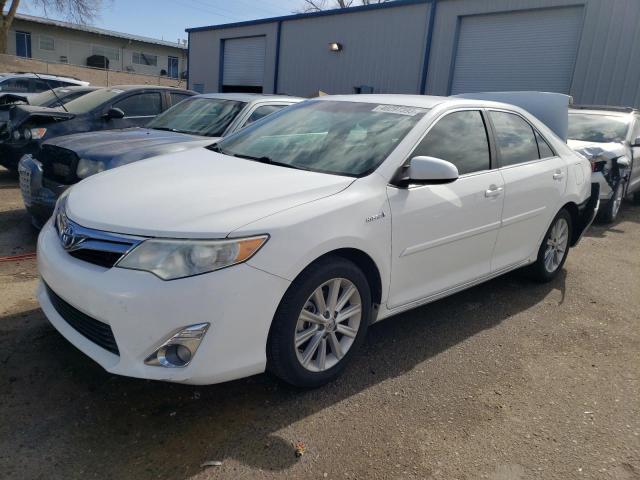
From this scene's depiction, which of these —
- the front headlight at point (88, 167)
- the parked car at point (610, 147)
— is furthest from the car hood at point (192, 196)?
the parked car at point (610, 147)

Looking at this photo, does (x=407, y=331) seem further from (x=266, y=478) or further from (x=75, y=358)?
(x=75, y=358)

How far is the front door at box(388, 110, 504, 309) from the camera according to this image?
315 centimetres

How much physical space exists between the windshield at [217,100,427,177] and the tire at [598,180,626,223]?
5.40 metres

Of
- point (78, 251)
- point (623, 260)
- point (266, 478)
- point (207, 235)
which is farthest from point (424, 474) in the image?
point (623, 260)

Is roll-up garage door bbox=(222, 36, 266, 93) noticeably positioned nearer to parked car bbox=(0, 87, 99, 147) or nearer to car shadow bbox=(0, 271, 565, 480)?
parked car bbox=(0, 87, 99, 147)

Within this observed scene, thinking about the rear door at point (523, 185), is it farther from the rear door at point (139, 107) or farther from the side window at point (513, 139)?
the rear door at point (139, 107)

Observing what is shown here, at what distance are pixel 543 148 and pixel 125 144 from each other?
392cm

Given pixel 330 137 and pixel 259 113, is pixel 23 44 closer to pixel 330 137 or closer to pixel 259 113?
pixel 259 113

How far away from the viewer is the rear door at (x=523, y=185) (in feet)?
13.0

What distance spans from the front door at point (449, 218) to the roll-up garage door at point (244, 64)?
17.7m

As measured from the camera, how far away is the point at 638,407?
118 inches

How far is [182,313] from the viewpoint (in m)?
2.30

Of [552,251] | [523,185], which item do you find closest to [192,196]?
[523,185]

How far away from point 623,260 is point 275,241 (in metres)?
4.98
